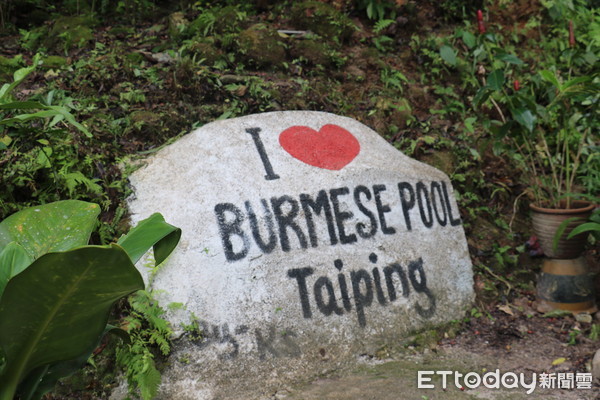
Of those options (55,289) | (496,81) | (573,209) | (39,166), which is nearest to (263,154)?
(39,166)

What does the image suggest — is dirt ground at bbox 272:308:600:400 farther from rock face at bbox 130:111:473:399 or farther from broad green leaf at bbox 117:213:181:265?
broad green leaf at bbox 117:213:181:265

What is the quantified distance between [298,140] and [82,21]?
7.97ft

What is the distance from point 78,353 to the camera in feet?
5.79

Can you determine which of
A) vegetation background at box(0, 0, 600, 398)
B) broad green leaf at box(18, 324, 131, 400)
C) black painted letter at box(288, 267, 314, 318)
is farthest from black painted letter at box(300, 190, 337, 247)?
broad green leaf at box(18, 324, 131, 400)

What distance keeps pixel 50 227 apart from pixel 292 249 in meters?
1.42

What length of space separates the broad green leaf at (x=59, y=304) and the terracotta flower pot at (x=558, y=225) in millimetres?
2963

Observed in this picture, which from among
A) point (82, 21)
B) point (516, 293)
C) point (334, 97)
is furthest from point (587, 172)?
point (82, 21)

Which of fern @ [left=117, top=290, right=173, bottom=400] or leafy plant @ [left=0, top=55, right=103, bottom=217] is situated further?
leafy plant @ [left=0, top=55, right=103, bottom=217]

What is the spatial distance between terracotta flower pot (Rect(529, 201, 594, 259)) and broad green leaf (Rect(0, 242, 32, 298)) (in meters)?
3.19

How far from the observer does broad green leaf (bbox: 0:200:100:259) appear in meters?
1.97

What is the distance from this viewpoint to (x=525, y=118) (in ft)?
11.8

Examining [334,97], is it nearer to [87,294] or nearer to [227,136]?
[227,136]

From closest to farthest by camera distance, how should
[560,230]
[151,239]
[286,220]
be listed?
[151,239] < [286,220] < [560,230]

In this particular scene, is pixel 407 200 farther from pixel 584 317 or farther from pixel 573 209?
pixel 584 317
